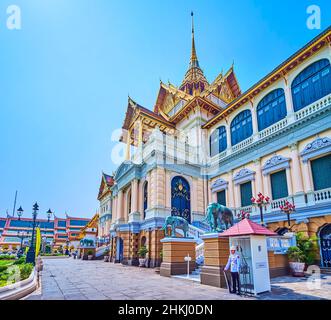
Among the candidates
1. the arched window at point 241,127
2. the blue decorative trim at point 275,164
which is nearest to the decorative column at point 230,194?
the arched window at point 241,127

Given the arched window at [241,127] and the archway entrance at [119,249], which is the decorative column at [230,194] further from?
the archway entrance at [119,249]

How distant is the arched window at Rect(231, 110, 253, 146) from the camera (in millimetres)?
18844

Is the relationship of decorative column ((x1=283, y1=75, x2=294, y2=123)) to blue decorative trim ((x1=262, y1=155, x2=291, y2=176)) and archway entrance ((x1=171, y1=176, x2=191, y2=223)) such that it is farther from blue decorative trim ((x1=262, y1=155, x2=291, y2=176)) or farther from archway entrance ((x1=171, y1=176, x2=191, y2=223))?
archway entrance ((x1=171, y1=176, x2=191, y2=223))

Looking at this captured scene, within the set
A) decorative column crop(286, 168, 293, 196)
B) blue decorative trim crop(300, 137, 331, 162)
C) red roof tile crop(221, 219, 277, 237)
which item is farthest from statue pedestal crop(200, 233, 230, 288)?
blue decorative trim crop(300, 137, 331, 162)

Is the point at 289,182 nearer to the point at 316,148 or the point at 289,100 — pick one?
the point at 316,148

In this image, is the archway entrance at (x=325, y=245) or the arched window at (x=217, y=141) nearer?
the archway entrance at (x=325, y=245)

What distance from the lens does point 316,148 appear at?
13469 millimetres

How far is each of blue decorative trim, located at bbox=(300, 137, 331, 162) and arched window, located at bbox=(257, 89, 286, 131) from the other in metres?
3.21

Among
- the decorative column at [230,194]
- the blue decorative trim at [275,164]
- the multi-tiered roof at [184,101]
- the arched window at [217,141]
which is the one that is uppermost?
the multi-tiered roof at [184,101]

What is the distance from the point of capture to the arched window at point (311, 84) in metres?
14.0

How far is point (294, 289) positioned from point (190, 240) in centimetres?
537

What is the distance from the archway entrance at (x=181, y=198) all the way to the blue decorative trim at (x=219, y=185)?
2105 millimetres

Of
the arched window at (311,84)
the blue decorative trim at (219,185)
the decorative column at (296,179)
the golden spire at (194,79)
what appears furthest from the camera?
the golden spire at (194,79)

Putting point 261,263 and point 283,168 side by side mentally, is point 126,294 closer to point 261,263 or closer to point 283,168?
point 261,263
